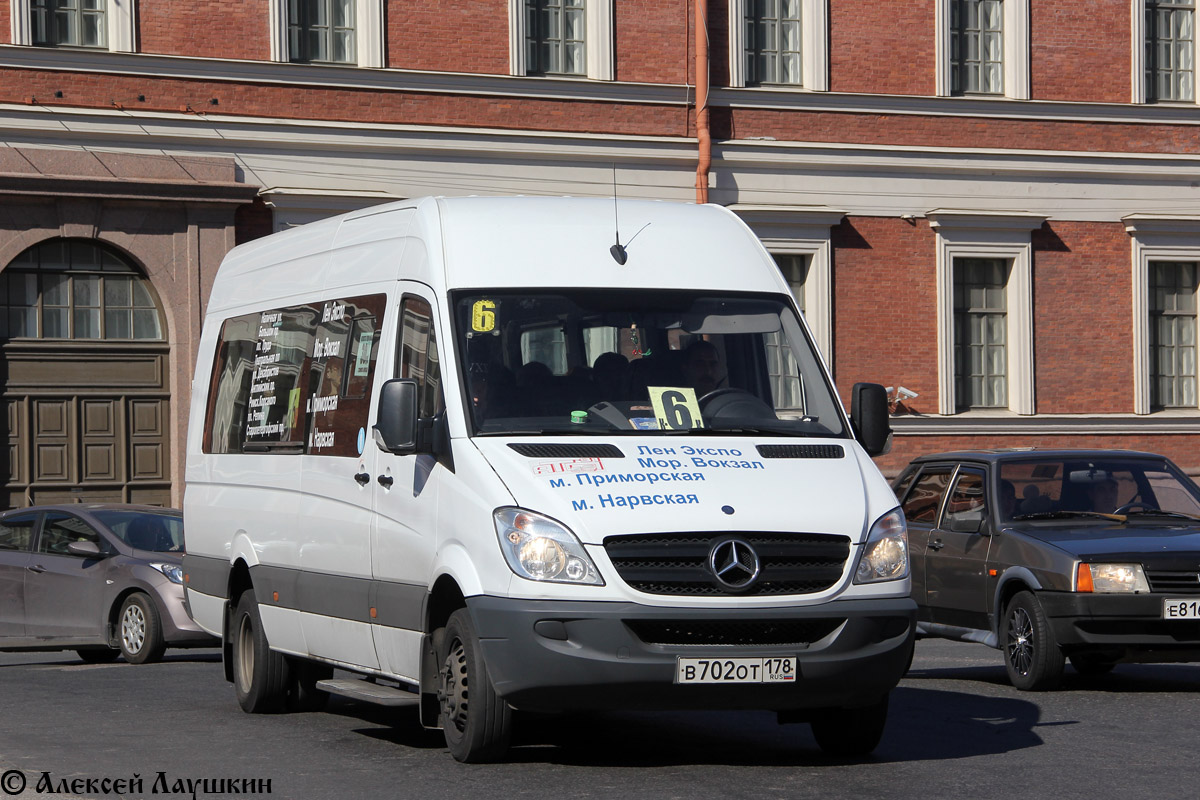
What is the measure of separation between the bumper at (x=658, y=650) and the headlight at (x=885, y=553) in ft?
0.45

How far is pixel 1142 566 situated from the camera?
11445 millimetres

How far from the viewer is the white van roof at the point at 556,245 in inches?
352

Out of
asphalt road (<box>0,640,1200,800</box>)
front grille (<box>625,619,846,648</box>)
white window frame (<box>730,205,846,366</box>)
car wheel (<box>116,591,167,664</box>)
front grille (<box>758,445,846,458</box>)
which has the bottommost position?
car wheel (<box>116,591,167,664</box>)

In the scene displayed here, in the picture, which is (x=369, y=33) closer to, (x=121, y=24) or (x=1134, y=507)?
(x=121, y=24)

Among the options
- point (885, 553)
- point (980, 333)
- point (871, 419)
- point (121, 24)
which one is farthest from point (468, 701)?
point (980, 333)

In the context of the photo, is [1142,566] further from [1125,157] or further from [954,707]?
[1125,157]

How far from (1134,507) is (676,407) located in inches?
202

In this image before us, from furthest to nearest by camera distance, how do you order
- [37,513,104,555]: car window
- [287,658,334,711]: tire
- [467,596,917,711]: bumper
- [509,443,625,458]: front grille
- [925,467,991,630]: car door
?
[37,513,104,555]: car window → [925,467,991,630]: car door → [287,658,334,711]: tire → [509,443,625,458]: front grille → [467,596,917,711]: bumper

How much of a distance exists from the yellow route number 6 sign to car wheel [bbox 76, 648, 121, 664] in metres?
8.82

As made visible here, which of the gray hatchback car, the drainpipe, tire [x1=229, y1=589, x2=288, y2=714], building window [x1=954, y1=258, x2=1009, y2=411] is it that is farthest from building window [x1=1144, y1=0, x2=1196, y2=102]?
tire [x1=229, y1=589, x2=288, y2=714]

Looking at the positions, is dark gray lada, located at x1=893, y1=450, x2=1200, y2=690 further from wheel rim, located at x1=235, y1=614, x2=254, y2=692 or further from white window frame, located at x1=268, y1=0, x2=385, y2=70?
white window frame, located at x1=268, y1=0, x2=385, y2=70

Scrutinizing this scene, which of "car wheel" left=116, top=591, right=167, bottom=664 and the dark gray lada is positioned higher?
the dark gray lada

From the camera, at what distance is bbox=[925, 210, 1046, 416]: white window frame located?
27.1m

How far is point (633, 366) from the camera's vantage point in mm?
8773
